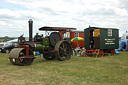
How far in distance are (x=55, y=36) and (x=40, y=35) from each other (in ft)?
3.05

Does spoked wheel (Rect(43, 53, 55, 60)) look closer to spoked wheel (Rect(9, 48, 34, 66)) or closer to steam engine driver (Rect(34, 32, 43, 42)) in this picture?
steam engine driver (Rect(34, 32, 43, 42))

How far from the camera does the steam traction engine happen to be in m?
8.08

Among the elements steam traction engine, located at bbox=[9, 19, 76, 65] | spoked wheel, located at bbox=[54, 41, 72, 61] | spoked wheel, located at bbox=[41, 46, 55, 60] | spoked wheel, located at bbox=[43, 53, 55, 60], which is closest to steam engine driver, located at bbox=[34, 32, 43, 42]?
steam traction engine, located at bbox=[9, 19, 76, 65]

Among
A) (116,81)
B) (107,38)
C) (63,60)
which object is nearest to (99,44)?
(107,38)

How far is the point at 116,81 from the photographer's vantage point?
16.2ft

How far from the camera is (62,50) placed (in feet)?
32.7

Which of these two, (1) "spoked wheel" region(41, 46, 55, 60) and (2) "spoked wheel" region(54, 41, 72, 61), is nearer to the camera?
(2) "spoked wheel" region(54, 41, 72, 61)

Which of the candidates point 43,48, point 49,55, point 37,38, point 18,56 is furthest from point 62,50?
point 18,56

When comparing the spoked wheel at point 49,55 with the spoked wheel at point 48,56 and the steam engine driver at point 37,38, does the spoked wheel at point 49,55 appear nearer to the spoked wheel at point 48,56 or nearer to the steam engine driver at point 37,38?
the spoked wheel at point 48,56

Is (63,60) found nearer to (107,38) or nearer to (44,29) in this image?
(44,29)

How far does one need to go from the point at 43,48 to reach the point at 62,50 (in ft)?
3.91

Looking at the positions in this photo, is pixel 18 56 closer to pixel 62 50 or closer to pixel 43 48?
pixel 43 48

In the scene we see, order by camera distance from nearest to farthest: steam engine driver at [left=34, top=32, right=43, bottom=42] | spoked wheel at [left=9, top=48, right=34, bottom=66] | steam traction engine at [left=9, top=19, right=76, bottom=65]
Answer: spoked wheel at [left=9, top=48, right=34, bottom=66], steam traction engine at [left=9, top=19, right=76, bottom=65], steam engine driver at [left=34, top=32, right=43, bottom=42]

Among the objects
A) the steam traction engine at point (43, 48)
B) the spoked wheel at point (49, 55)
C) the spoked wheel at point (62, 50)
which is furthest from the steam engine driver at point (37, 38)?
the spoked wheel at point (62, 50)
